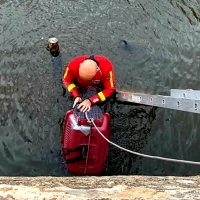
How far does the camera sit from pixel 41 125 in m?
6.00

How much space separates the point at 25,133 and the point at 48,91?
77 centimetres

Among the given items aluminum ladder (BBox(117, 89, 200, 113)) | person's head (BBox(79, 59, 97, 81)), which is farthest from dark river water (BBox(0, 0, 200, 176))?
person's head (BBox(79, 59, 97, 81))

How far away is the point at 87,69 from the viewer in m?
5.05

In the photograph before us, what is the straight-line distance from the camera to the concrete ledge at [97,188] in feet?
11.4

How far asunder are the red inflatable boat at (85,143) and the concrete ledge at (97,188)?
122cm

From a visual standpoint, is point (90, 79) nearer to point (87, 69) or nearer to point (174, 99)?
point (87, 69)

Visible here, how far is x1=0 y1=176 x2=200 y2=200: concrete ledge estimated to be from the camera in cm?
347

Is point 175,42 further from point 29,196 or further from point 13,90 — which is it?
point 29,196

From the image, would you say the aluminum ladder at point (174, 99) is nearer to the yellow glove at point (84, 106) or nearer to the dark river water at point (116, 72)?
the dark river water at point (116, 72)

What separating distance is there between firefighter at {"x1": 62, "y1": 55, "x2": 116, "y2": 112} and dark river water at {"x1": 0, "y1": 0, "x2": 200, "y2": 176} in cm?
73

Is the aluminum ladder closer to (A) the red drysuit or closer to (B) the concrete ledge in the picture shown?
(A) the red drysuit

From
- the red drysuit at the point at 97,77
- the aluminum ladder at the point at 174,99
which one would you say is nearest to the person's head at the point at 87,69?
the red drysuit at the point at 97,77

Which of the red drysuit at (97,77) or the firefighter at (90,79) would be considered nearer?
the firefighter at (90,79)

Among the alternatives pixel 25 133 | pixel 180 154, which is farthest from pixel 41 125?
pixel 180 154
